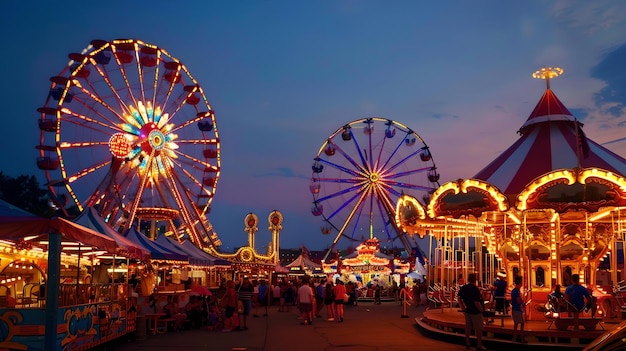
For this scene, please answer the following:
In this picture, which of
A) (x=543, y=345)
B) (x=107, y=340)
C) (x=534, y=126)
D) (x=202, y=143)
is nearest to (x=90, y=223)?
(x=107, y=340)

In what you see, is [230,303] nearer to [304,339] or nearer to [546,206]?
[304,339]

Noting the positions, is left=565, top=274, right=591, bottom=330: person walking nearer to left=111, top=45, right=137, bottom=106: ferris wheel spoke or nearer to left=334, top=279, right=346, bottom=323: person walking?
left=334, top=279, right=346, bottom=323: person walking

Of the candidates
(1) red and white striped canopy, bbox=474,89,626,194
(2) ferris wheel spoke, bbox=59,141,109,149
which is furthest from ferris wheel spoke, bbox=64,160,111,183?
(1) red and white striped canopy, bbox=474,89,626,194

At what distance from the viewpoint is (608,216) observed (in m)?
18.2

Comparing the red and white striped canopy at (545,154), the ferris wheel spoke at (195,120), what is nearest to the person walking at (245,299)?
the red and white striped canopy at (545,154)

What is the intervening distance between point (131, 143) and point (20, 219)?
72.5 feet

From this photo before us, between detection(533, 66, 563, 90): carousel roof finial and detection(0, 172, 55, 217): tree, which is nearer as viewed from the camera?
detection(533, 66, 563, 90): carousel roof finial

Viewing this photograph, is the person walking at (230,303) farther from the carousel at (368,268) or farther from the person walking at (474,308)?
the carousel at (368,268)

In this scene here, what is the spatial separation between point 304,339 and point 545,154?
8.19 metres

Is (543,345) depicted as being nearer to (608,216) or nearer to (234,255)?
(608,216)

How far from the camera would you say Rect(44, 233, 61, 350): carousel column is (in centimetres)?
950

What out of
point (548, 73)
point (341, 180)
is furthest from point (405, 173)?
point (548, 73)

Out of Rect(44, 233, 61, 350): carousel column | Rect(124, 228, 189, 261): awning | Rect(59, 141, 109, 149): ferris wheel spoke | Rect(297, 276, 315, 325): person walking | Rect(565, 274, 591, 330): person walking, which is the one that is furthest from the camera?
Rect(59, 141, 109, 149): ferris wheel spoke

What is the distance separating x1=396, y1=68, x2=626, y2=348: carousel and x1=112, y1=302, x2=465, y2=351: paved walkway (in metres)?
3.27
